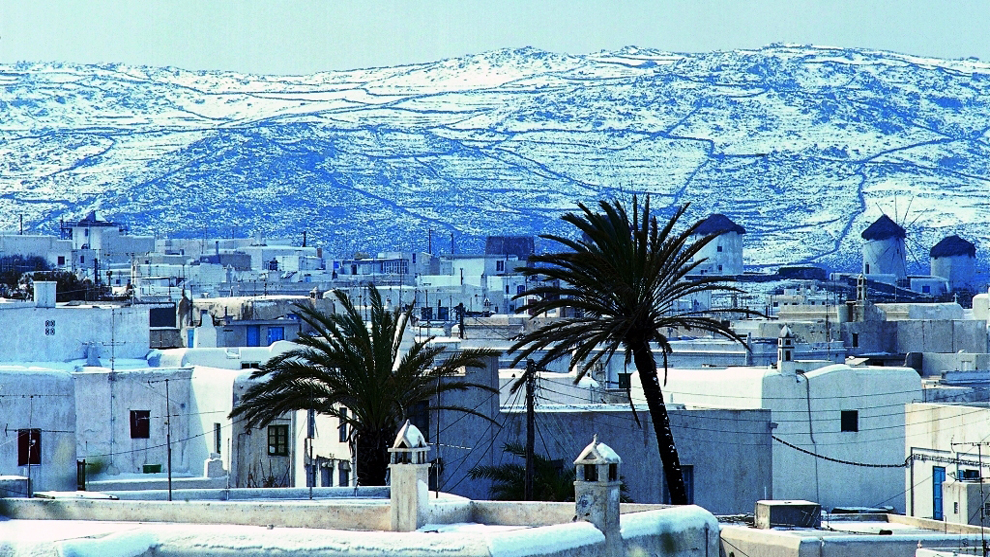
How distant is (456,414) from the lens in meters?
26.3

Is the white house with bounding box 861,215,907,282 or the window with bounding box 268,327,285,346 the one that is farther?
the white house with bounding box 861,215,907,282

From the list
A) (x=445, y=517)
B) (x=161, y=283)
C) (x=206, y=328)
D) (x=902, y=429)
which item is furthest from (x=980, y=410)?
(x=161, y=283)

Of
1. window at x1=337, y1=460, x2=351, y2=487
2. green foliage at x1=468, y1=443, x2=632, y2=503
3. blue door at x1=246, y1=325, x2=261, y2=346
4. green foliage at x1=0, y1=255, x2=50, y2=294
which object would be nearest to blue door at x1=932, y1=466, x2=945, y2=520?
green foliage at x1=468, y1=443, x2=632, y2=503

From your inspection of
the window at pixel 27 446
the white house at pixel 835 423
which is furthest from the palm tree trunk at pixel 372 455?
the white house at pixel 835 423

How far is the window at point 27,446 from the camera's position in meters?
23.0

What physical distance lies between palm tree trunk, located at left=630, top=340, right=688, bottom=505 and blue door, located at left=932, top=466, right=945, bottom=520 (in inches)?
254

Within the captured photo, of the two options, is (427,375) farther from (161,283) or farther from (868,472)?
(161,283)

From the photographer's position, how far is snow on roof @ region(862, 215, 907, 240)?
154000 mm

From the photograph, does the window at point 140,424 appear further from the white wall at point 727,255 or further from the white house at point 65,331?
the white wall at point 727,255

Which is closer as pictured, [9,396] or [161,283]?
[9,396]

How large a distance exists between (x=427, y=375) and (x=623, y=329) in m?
3.26

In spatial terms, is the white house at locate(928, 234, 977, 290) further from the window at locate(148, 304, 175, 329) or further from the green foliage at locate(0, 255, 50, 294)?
the window at locate(148, 304, 175, 329)

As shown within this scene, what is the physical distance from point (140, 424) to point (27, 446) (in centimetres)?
752

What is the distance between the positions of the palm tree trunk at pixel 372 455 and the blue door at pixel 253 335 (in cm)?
3353
